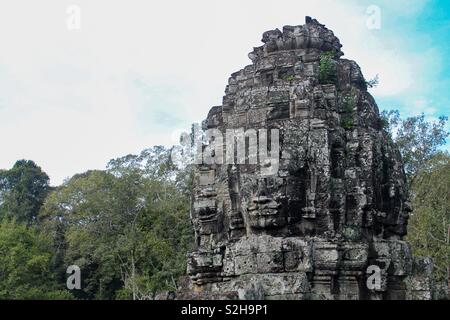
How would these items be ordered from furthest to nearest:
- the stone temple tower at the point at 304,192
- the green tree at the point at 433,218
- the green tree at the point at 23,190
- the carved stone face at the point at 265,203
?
1. the green tree at the point at 23,190
2. the green tree at the point at 433,218
3. the carved stone face at the point at 265,203
4. the stone temple tower at the point at 304,192

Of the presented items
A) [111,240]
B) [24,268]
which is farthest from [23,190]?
[24,268]

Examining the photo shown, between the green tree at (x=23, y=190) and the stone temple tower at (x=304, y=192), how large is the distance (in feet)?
98.1

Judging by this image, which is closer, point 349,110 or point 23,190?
point 349,110

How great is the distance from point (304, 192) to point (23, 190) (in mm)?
32241

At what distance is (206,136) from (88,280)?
21.2 metres

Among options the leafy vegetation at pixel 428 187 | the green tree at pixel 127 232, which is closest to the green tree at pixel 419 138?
the leafy vegetation at pixel 428 187

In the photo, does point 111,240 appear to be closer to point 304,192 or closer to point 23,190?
point 23,190

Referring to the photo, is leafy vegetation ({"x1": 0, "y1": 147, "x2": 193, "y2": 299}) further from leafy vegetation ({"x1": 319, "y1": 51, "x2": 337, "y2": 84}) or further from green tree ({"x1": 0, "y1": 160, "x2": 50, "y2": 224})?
leafy vegetation ({"x1": 319, "y1": 51, "x2": 337, "y2": 84})

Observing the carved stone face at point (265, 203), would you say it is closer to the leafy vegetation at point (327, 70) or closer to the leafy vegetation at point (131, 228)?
the leafy vegetation at point (327, 70)

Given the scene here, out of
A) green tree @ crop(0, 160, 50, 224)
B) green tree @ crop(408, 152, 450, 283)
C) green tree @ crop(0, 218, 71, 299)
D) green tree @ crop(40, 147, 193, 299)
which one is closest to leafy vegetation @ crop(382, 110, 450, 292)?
green tree @ crop(408, 152, 450, 283)

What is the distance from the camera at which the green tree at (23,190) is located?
38156mm

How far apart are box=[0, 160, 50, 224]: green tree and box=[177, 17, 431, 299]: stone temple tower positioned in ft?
98.1

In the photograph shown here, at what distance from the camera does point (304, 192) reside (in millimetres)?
9320

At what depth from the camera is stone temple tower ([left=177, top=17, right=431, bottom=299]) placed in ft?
29.0
